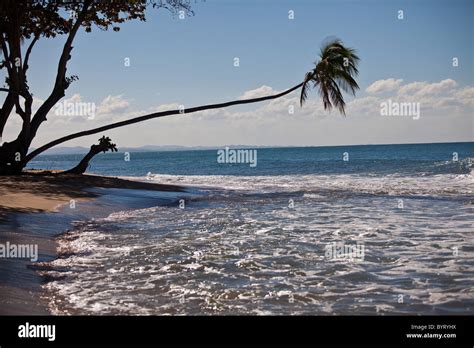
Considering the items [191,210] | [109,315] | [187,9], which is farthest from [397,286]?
[187,9]

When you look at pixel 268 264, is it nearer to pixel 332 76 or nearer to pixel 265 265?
pixel 265 265

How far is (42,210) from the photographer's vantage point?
11.4 metres

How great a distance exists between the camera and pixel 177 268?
6.99 m

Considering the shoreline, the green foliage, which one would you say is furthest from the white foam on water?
the green foliage

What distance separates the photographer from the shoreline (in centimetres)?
566

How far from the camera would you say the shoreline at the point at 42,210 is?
18.6 feet

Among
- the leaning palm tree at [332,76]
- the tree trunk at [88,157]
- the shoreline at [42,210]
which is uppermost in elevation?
the leaning palm tree at [332,76]

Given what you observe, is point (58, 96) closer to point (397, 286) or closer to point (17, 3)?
point (17, 3)

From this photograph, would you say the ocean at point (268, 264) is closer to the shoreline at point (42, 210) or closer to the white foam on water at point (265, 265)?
the white foam on water at point (265, 265)

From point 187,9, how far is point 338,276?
14502 millimetres
